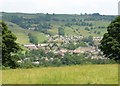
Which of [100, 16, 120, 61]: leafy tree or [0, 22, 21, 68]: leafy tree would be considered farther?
[100, 16, 120, 61]: leafy tree

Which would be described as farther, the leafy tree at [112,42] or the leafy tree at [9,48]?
the leafy tree at [112,42]

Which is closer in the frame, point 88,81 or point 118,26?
point 88,81

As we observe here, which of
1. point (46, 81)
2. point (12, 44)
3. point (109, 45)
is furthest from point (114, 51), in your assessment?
point (46, 81)

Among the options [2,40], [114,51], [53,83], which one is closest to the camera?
[53,83]

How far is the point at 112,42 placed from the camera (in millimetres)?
50844

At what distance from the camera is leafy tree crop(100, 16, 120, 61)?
1996 inches

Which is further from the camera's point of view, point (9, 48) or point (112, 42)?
point (112, 42)

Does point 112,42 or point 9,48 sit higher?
point 112,42

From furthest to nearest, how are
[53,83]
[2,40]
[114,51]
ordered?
[114,51] < [2,40] < [53,83]

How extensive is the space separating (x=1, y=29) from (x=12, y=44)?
271cm

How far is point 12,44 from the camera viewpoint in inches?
1845

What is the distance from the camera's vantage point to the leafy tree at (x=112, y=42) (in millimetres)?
50688

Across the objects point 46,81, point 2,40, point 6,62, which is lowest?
point 6,62

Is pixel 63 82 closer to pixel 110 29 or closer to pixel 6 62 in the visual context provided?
pixel 6 62
